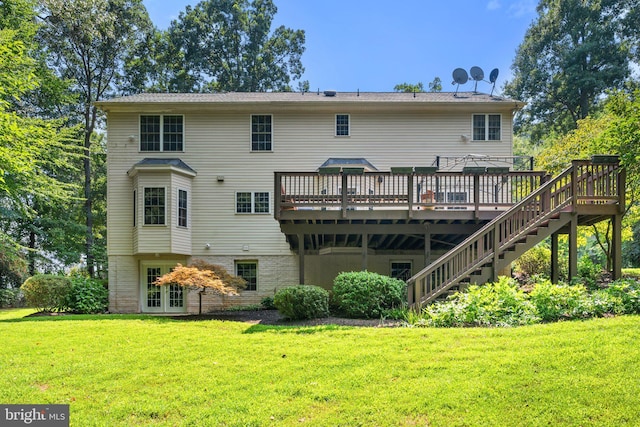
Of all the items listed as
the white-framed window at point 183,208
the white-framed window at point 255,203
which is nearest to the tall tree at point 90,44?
the white-framed window at point 183,208

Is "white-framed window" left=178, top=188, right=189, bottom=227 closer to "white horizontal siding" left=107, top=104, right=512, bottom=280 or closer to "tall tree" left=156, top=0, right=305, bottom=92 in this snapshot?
"white horizontal siding" left=107, top=104, right=512, bottom=280

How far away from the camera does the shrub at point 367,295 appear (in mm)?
9312

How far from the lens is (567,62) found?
2625cm

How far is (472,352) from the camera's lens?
581cm

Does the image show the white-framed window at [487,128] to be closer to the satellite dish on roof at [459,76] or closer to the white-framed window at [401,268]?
the satellite dish on roof at [459,76]

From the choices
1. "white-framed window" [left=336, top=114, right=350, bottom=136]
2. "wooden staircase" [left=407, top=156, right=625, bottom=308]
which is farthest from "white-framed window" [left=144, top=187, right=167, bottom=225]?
"wooden staircase" [left=407, top=156, right=625, bottom=308]

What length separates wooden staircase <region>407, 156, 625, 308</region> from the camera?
29.0 ft

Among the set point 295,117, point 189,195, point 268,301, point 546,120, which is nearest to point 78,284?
point 189,195

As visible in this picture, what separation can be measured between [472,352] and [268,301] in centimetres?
899

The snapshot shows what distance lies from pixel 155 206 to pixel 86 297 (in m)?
3.85

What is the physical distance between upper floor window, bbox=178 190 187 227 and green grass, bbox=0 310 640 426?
293 inches

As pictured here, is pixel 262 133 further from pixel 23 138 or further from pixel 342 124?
pixel 23 138

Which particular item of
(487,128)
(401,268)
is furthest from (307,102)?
(401,268)

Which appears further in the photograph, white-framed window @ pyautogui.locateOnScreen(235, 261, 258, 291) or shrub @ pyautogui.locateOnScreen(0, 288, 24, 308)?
shrub @ pyautogui.locateOnScreen(0, 288, 24, 308)
